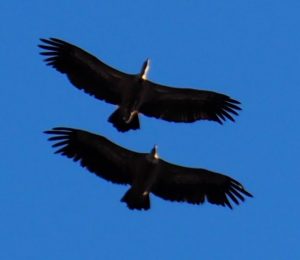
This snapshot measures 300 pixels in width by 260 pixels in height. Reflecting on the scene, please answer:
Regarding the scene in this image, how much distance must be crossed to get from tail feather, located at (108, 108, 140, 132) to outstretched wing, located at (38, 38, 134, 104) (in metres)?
0.93

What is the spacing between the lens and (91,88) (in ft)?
61.7

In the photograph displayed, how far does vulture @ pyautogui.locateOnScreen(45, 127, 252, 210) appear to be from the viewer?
17.8m

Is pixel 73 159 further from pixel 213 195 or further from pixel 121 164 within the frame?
pixel 213 195

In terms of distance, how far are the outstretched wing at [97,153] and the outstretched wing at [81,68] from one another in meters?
0.95

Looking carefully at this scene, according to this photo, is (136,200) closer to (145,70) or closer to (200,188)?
(200,188)

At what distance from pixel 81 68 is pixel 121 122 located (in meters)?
1.73

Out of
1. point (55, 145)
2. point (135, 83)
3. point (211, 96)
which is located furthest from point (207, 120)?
point (55, 145)

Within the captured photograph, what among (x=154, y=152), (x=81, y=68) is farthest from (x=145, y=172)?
(x=81, y=68)

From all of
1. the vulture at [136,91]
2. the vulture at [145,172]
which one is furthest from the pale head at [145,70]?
the vulture at [145,172]

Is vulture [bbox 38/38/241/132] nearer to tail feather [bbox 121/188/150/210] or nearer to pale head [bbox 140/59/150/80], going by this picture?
pale head [bbox 140/59/150/80]

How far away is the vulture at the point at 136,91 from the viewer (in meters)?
18.2

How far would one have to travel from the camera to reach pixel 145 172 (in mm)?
17672

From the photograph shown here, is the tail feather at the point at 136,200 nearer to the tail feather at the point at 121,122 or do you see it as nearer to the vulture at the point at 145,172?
the vulture at the point at 145,172

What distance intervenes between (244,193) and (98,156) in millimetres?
2834
